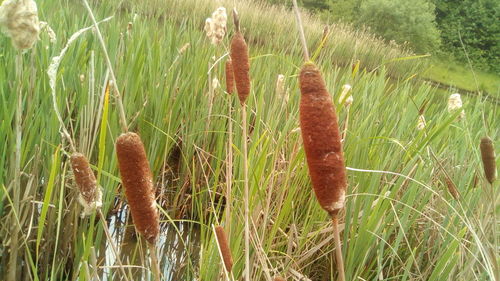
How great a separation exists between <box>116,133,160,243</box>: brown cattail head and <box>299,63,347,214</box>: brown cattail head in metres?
0.13

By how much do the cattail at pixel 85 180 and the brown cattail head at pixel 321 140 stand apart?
9.7 inches

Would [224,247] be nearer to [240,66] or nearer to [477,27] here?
[240,66]

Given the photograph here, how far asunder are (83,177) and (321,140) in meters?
0.27

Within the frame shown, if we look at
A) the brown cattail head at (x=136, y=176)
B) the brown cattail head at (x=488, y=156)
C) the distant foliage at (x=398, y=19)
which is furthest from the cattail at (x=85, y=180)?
the distant foliage at (x=398, y=19)

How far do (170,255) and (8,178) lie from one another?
0.60m

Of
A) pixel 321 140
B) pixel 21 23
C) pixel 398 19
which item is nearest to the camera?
pixel 321 140

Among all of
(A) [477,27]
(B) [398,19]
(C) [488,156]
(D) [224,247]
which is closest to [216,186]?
(D) [224,247]

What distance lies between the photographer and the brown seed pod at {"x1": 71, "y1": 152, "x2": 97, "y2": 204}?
0.47 meters

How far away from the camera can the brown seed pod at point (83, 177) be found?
47 centimetres

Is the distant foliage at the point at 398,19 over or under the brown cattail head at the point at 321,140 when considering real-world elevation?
under

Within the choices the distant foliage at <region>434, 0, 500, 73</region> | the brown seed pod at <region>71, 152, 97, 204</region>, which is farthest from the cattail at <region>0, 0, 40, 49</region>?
the distant foliage at <region>434, 0, 500, 73</region>

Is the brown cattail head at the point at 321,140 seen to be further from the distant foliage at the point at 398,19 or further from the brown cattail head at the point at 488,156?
the distant foliage at the point at 398,19

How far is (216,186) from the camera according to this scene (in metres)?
1.09

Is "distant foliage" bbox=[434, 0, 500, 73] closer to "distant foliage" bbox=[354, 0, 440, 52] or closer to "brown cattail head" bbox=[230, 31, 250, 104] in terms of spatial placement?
"distant foliage" bbox=[354, 0, 440, 52]
